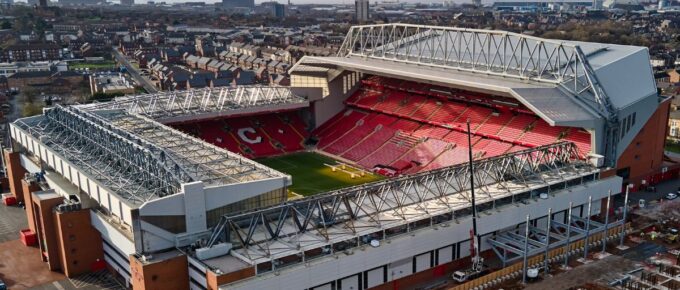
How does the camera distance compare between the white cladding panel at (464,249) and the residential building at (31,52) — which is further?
the residential building at (31,52)

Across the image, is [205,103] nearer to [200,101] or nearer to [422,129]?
[200,101]

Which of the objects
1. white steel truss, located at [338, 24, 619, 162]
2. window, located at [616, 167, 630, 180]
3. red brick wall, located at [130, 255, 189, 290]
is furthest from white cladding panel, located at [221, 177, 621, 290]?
window, located at [616, 167, 630, 180]

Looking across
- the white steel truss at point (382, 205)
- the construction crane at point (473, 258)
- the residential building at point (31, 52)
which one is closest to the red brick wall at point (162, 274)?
the white steel truss at point (382, 205)

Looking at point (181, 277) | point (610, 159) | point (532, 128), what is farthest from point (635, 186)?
point (181, 277)

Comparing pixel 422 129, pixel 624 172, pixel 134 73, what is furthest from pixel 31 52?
pixel 624 172

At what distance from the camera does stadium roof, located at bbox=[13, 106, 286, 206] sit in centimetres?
3275

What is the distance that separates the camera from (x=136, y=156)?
35562 mm

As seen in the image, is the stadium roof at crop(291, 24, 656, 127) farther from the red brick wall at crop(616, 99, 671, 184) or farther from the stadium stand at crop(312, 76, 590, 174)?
the stadium stand at crop(312, 76, 590, 174)

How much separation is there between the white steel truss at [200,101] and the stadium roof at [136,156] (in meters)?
8.82

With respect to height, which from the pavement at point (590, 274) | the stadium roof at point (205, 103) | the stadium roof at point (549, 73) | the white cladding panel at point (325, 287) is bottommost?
the pavement at point (590, 274)

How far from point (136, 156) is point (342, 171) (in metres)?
26.3

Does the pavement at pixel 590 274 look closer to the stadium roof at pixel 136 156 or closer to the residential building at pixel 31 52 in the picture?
the stadium roof at pixel 136 156

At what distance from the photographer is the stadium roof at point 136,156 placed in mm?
32750

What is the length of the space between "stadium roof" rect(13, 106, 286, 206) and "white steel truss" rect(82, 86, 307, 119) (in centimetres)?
882
